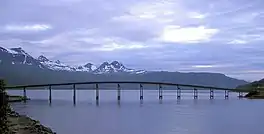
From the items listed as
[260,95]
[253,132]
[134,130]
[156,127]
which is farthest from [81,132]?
[260,95]

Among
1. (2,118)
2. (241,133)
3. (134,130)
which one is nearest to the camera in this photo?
(2,118)

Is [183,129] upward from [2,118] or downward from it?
downward

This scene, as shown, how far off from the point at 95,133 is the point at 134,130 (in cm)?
711

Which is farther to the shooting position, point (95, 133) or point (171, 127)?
point (171, 127)

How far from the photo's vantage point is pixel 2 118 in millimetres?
23797

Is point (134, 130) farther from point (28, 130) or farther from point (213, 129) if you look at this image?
point (28, 130)

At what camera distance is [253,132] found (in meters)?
58.8

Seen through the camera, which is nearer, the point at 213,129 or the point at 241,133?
the point at 241,133

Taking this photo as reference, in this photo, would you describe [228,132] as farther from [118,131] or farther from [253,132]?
Answer: [118,131]

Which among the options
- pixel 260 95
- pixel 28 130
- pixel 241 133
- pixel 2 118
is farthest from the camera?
pixel 260 95

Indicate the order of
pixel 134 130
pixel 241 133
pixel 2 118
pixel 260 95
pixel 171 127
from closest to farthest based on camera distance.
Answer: pixel 2 118, pixel 241 133, pixel 134 130, pixel 171 127, pixel 260 95

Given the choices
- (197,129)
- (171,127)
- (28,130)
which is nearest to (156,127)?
(171,127)

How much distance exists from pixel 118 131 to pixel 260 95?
5929 inches

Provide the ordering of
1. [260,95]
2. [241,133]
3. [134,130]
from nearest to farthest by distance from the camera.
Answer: [241,133], [134,130], [260,95]
